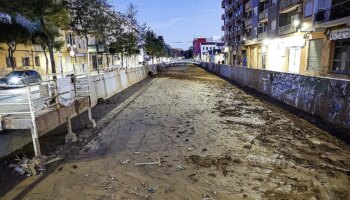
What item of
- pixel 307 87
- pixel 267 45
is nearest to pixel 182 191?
pixel 307 87

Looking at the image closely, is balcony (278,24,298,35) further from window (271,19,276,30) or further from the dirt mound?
the dirt mound

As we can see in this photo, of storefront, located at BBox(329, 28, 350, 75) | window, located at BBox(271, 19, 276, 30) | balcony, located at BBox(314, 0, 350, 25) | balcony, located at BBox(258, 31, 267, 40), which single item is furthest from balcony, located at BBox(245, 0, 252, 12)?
storefront, located at BBox(329, 28, 350, 75)

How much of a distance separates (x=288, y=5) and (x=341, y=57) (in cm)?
1086

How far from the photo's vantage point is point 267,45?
118ft

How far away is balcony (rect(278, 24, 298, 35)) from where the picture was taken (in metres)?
27.1

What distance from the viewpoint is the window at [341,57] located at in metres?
19.1

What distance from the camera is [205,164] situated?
559cm

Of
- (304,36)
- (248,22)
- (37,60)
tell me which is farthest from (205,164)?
(248,22)

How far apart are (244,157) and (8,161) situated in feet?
18.4

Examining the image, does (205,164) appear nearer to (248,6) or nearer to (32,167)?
(32,167)

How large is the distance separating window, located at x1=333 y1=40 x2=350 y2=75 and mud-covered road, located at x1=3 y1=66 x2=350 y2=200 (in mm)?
13218

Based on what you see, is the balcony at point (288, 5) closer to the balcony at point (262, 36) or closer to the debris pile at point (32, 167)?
the balcony at point (262, 36)

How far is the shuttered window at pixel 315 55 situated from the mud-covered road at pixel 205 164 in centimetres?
1618

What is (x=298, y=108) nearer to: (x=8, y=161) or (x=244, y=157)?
(x=244, y=157)
